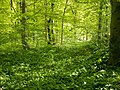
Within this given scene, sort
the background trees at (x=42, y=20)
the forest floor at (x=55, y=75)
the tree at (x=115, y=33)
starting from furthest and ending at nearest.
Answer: the background trees at (x=42, y=20) → the tree at (x=115, y=33) → the forest floor at (x=55, y=75)

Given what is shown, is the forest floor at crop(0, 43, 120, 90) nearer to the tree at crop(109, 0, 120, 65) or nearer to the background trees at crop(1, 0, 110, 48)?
the tree at crop(109, 0, 120, 65)

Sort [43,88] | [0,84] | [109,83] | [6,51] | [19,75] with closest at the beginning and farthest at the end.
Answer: [109,83]
[43,88]
[0,84]
[19,75]
[6,51]

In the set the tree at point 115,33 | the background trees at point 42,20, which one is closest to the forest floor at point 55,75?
the tree at point 115,33

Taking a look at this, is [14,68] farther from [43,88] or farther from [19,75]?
[43,88]

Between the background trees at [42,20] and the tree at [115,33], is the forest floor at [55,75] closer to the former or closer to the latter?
the tree at [115,33]

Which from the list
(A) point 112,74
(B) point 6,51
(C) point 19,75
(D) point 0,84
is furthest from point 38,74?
(B) point 6,51

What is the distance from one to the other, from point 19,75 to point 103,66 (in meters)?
3.95

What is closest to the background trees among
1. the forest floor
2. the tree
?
the forest floor

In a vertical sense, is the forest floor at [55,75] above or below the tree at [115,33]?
below

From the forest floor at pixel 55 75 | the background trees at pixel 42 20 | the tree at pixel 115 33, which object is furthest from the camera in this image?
the background trees at pixel 42 20

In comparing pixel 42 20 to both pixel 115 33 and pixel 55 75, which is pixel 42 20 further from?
pixel 115 33

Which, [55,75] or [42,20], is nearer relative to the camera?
[55,75]

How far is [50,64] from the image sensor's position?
12125 mm

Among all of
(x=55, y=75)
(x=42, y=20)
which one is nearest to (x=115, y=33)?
(x=55, y=75)
